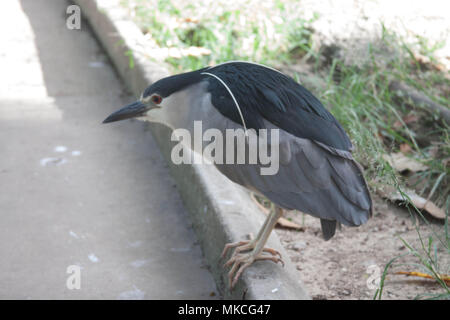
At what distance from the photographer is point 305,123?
2.44 metres

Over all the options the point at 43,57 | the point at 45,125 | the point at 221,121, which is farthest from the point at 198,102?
the point at 43,57

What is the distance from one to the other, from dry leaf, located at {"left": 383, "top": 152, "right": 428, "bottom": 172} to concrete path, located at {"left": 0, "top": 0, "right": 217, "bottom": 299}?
4.01 ft

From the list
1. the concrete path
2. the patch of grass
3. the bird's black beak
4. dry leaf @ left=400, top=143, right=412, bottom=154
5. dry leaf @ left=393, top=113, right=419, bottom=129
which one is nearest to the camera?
the bird's black beak

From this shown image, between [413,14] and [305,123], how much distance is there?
10.4ft

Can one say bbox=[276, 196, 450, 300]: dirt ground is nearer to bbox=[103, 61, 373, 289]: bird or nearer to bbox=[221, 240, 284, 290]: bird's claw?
bbox=[221, 240, 284, 290]: bird's claw

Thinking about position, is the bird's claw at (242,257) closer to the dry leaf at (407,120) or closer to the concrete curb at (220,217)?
the concrete curb at (220,217)

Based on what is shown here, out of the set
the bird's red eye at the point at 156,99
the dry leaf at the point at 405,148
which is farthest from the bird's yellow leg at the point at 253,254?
the dry leaf at the point at 405,148

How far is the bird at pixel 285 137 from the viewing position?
95.5 inches

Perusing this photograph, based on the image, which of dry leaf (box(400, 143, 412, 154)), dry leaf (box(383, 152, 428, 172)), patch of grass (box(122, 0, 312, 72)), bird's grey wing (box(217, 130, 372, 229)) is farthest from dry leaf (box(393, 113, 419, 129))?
bird's grey wing (box(217, 130, 372, 229))

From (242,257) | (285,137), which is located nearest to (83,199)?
(242,257)

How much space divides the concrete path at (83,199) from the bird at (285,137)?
621mm

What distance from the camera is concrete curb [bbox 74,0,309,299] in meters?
2.46

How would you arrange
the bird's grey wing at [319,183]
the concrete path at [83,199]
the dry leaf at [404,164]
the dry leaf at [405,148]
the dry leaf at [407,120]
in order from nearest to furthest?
the bird's grey wing at [319,183] → the concrete path at [83,199] → the dry leaf at [404,164] → the dry leaf at [405,148] → the dry leaf at [407,120]
